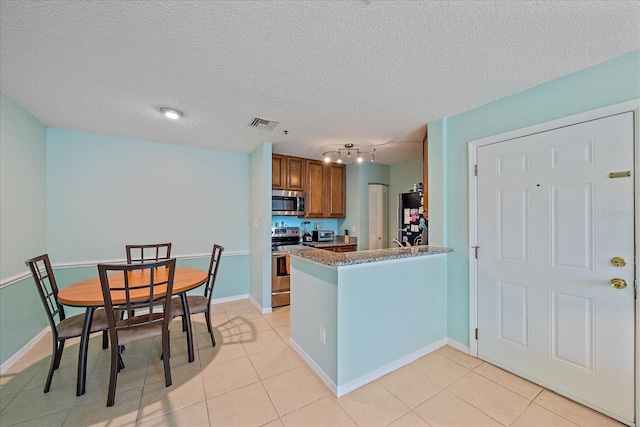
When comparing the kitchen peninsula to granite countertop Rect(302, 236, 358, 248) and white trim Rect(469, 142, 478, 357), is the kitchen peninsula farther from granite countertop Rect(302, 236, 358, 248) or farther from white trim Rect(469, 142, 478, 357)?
granite countertop Rect(302, 236, 358, 248)

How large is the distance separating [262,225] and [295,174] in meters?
1.20

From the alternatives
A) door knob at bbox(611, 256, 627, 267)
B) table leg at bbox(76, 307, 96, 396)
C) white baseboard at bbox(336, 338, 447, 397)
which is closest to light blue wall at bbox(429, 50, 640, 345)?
white baseboard at bbox(336, 338, 447, 397)

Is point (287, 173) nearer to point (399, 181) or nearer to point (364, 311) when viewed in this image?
point (399, 181)

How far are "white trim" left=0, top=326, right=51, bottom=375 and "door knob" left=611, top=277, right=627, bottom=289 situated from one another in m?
4.72

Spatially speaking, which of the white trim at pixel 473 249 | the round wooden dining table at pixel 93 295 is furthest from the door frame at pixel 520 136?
the round wooden dining table at pixel 93 295

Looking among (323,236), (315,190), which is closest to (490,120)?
(315,190)

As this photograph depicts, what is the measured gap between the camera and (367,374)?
6.59 feet

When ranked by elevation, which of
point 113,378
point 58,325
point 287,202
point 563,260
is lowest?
point 113,378

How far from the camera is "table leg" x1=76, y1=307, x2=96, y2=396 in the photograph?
6.08ft

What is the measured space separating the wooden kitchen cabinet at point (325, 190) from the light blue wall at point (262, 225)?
3.23 feet

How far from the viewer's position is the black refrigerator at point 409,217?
4266mm

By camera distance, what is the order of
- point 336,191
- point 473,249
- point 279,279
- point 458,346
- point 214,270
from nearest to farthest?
point 473,249 < point 458,346 < point 214,270 < point 279,279 < point 336,191

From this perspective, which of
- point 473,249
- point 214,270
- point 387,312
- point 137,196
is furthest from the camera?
point 137,196

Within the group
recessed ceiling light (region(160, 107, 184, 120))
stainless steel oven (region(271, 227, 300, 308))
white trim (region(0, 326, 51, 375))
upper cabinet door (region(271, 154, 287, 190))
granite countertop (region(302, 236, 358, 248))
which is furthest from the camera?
granite countertop (region(302, 236, 358, 248))
